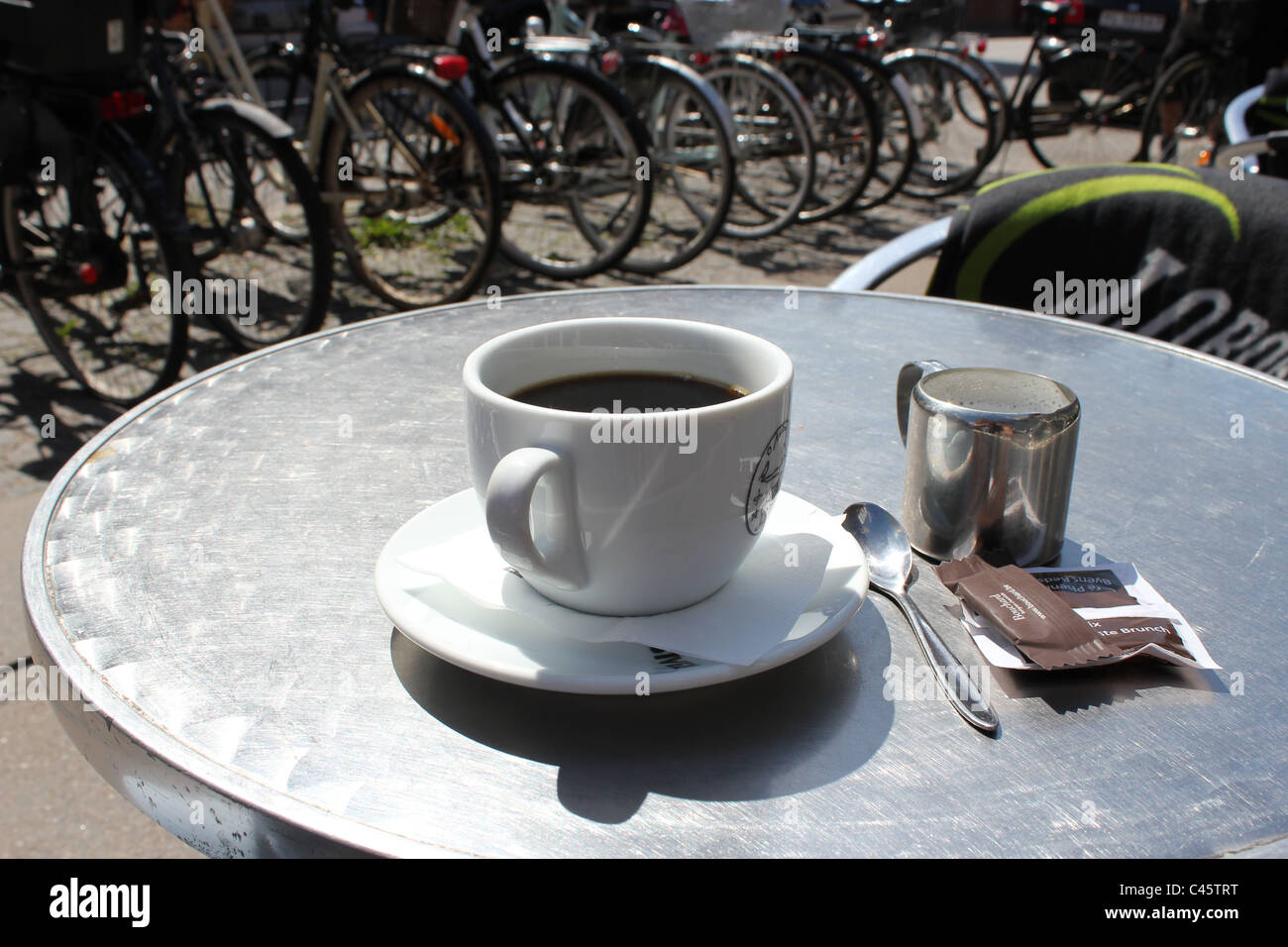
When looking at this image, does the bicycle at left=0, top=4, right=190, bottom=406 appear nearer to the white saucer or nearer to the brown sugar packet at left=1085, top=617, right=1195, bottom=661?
the white saucer

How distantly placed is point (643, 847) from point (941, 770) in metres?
0.17

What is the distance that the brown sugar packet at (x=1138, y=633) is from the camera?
0.62 metres

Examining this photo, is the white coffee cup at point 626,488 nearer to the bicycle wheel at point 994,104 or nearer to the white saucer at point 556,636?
the white saucer at point 556,636

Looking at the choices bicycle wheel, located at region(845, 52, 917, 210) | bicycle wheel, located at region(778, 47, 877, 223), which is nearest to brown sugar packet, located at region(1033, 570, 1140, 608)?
bicycle wheel, located at region(778, 47, 877, 223)

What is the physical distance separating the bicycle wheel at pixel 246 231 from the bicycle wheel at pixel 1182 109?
4.53 m

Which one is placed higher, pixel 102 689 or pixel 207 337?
pixel 102 689

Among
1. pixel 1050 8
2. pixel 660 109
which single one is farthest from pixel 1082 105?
pixel 660 109

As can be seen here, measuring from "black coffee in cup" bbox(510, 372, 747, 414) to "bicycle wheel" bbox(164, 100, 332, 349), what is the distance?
2552mm

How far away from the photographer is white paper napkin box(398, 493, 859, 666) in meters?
0.59

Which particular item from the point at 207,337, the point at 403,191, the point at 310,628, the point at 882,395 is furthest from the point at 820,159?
the point at 310,628
